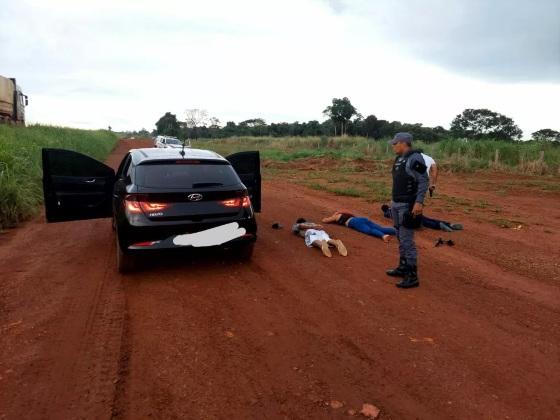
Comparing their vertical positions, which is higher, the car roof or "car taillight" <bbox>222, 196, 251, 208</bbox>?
the car roof

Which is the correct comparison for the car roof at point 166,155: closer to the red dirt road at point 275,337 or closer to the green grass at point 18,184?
the red dirt road at point 275,337

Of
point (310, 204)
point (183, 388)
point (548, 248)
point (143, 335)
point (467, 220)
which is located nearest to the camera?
point (183, 388)

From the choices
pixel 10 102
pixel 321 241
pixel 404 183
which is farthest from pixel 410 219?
pixel 10 102

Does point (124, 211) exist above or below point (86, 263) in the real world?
above

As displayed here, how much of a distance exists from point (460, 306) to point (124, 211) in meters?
3.80

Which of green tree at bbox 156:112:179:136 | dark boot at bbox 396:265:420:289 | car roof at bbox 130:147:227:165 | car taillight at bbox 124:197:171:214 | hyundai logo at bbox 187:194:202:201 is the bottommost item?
dark boot at bbox 396:265:420:289

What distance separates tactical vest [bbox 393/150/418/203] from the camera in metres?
5.00

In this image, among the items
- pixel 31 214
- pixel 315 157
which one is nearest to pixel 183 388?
pixel 31 214

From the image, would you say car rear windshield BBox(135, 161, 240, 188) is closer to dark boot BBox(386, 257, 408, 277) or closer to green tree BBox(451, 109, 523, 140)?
dark boot BBox(386, 257, 408, 277)

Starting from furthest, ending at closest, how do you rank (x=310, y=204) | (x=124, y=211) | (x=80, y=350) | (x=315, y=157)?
1. (x=315, y=157)
2. (x=310, y=204)
3. (x=124, y=211)
4. (x=80, y=350)

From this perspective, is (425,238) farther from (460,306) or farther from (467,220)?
(460,306)

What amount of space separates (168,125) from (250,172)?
83.5 meters

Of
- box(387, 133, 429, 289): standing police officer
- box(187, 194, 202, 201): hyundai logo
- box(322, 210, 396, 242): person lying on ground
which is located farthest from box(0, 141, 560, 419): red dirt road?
box(322, 210, 396, 242): person lying on ground

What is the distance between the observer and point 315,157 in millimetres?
25484
